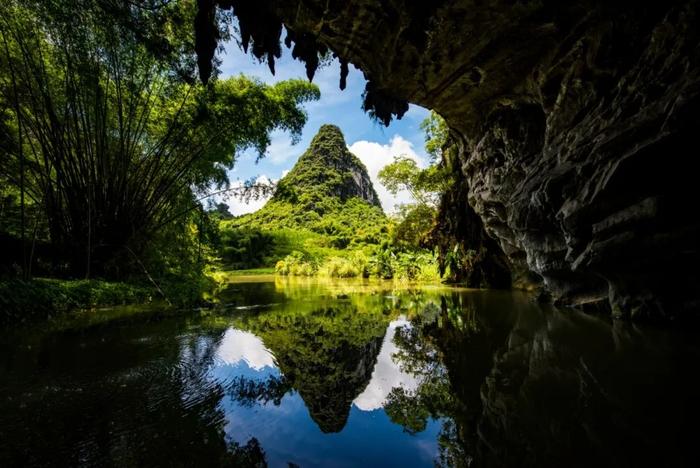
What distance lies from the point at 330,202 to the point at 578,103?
78110 mm

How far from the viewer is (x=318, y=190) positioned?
285ft

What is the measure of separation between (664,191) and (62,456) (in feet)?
20.7

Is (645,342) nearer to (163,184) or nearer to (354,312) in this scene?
(354,312)

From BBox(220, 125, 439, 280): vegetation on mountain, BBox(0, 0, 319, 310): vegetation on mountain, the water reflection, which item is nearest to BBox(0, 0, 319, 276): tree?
BBox(0, 0, 319, 310): vegetation on mountain

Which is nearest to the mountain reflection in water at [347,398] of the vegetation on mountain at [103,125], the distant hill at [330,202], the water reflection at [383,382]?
the water reflection at [383,382]

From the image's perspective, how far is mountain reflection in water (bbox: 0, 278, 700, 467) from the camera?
175 cm

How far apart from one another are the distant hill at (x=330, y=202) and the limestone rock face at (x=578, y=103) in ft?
133

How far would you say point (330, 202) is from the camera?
273ft

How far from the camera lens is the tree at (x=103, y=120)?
5824mm

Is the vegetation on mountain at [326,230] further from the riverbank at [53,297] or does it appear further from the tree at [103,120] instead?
the riverbank at [53,297]

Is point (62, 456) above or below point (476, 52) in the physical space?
below

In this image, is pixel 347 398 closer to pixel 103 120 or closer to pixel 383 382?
pixel 383 382

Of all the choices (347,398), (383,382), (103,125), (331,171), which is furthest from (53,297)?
(331,171)

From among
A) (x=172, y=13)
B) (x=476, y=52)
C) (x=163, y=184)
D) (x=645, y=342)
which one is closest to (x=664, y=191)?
(x=645, y=342)
